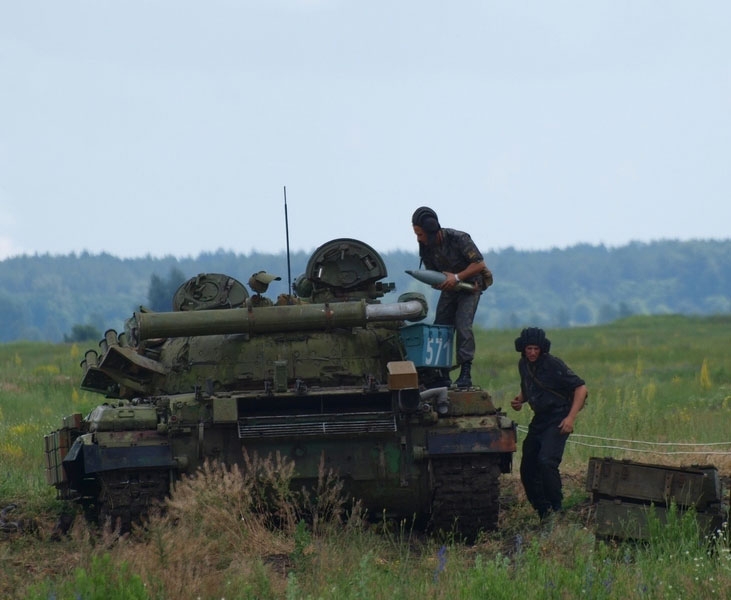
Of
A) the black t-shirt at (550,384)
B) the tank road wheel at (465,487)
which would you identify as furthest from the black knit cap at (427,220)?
the tank road wheel at (465,487)

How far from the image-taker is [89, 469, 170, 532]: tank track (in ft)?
38.4

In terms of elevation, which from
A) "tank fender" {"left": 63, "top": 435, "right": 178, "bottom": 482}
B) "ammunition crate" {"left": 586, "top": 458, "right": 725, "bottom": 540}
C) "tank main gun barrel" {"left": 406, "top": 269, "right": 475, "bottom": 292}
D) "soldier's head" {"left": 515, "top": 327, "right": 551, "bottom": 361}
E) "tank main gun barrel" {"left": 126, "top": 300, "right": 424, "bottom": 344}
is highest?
"tank main gun barrel" {"left": 406, "top": 269, "right": 475, "bottom": 292}

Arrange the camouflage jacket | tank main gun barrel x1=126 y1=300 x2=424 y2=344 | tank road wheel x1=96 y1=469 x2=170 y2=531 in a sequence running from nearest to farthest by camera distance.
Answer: tank road wheel x1=96 y1=469 x2=170 y2=531 → tank main gun barrel x1=126 y1=300 x2=424 y2=344 → the camouflage jacket

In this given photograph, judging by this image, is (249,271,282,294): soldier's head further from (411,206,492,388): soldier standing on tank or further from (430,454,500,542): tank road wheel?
(430,454,500,542): tank road wheel

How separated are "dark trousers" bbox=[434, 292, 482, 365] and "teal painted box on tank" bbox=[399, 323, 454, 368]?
0.18 meters

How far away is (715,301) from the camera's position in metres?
179

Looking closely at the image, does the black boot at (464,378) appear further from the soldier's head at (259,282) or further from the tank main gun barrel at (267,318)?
the soldier's head at (259,282)

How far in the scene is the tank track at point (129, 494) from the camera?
460 inches

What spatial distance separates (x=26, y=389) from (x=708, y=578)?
887 inches

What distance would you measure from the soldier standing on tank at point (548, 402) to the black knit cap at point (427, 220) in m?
1.44

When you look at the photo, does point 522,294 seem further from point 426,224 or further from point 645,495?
point 645,495

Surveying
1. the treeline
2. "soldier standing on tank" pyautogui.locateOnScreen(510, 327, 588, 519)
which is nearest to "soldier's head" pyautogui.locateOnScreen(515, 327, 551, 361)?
"soldier standing on tank" pyautogui.locateOnScreen(510, 327, 588, 519)

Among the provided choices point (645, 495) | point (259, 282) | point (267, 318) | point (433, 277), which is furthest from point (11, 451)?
point (645, 495)

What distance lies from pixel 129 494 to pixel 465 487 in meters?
2.65
